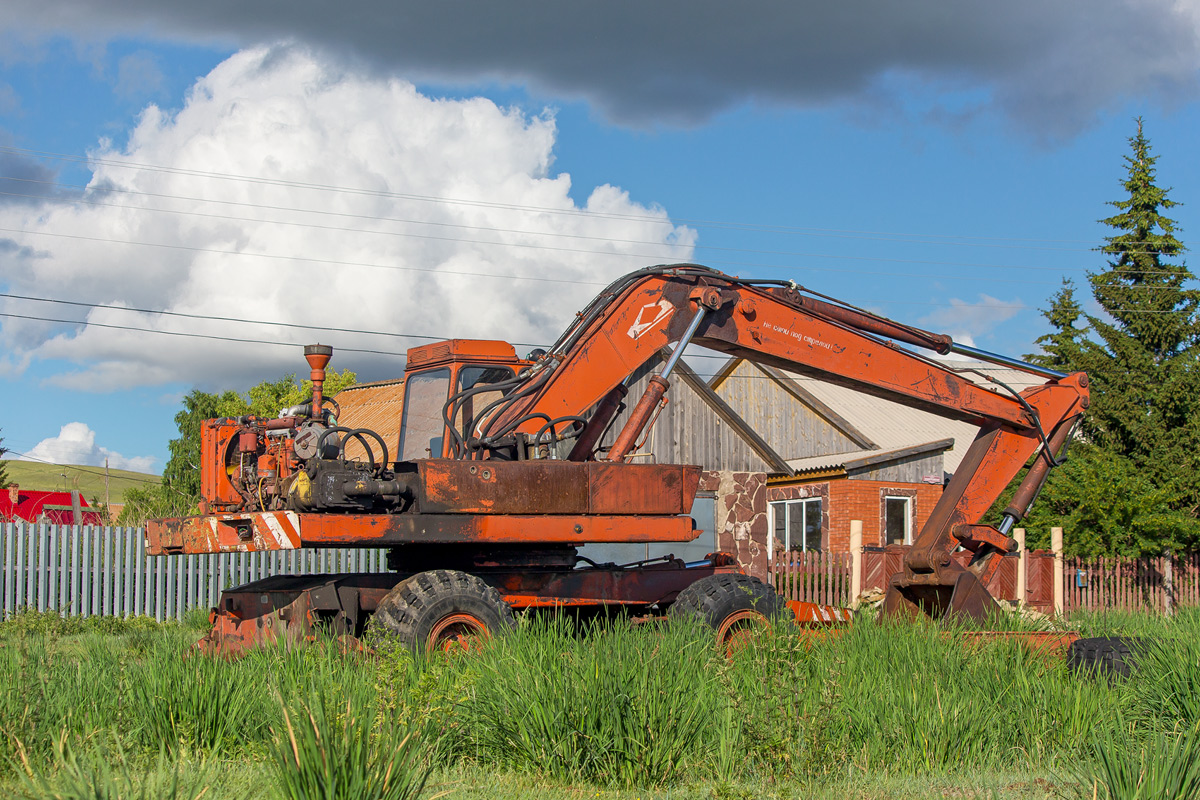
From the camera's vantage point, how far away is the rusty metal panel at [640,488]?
9781mm

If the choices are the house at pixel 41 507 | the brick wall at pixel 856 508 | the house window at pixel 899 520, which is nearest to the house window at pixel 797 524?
the brick wall at pixel 856 508

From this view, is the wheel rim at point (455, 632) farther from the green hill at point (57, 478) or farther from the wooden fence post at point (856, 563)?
the green hill at point (57, 478)

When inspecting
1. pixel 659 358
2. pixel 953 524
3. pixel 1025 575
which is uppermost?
pixel 659 358

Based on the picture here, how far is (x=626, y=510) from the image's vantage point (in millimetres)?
9883

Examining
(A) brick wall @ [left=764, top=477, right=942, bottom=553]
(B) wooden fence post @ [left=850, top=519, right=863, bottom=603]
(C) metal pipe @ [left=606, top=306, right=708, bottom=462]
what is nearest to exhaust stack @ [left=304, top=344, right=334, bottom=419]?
(C) metal pipe @ [left=606, top=306, right=708, bottom=462]

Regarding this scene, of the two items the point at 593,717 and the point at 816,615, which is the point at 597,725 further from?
the point at 816,615

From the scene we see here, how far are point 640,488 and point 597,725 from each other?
4.24 metres

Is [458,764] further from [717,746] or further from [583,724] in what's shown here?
[717,746]

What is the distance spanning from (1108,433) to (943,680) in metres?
22.1

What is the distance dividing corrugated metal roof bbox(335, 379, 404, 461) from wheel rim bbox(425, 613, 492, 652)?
13684 mm

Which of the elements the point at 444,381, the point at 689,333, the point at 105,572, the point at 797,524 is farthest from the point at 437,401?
the point at 797,524

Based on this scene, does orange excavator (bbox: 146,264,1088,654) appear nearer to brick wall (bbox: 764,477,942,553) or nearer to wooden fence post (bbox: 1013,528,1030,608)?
wooden fence post (bbox: 1013,528,1030,608)

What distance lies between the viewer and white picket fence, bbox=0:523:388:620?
17.2 metres

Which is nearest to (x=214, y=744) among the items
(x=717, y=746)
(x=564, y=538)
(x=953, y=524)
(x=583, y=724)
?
(x=583, y=724)
